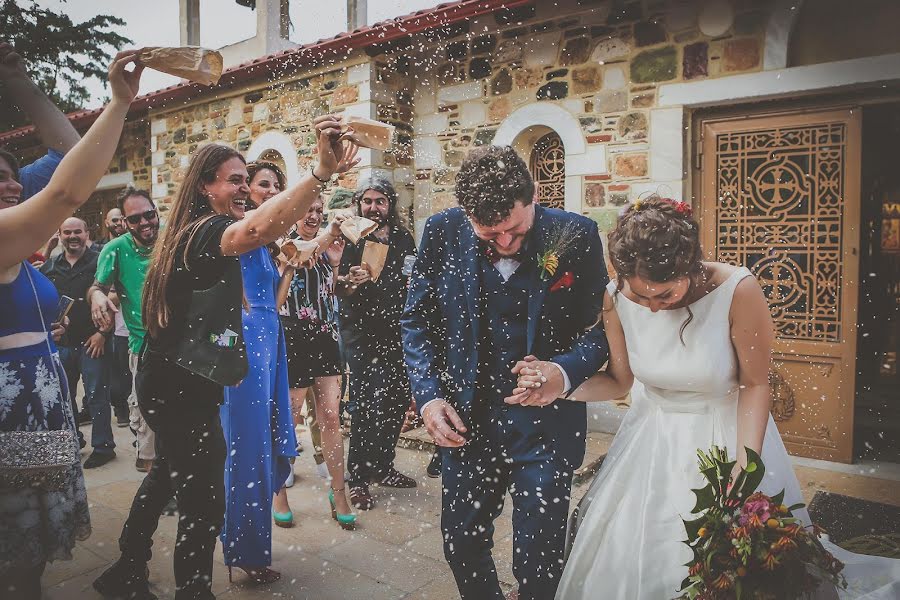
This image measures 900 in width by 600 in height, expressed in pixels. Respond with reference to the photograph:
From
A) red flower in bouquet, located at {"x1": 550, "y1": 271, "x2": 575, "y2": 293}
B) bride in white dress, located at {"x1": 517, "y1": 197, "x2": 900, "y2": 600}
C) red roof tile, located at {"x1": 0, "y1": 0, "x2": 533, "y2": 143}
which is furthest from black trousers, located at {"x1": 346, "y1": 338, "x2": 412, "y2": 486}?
red roof tile, located at {"x1": 0, "y1": 0, "x2": 533, "y2": 143}

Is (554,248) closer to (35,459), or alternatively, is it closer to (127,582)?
(35,459)

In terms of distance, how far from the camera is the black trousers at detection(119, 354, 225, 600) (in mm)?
2643

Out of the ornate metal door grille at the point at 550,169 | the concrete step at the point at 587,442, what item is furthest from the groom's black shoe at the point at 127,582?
the ornate metal door grille at the point at 550,169

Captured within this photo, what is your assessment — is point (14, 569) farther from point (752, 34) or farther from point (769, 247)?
point (752, 34)

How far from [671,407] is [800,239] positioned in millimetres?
3336

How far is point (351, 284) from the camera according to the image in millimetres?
4523

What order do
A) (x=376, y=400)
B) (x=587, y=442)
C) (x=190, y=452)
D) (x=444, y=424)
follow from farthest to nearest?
(x=587, y=442), (x=376, y=400), (x=190, y=452), (x=444, y=424)

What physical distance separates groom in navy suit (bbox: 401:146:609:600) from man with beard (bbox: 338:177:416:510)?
191 cm

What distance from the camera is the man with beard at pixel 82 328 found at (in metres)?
5.55

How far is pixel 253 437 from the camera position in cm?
323

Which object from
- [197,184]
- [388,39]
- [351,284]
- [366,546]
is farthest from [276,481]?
[388,39]

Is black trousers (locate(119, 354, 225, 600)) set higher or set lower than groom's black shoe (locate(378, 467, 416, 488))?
higher

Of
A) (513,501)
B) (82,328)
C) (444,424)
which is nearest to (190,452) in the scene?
(444,424)

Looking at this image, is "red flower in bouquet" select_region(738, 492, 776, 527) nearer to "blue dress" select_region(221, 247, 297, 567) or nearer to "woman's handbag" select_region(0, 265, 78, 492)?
"woman's handbag" select_region(0, 265, 78, 492)
